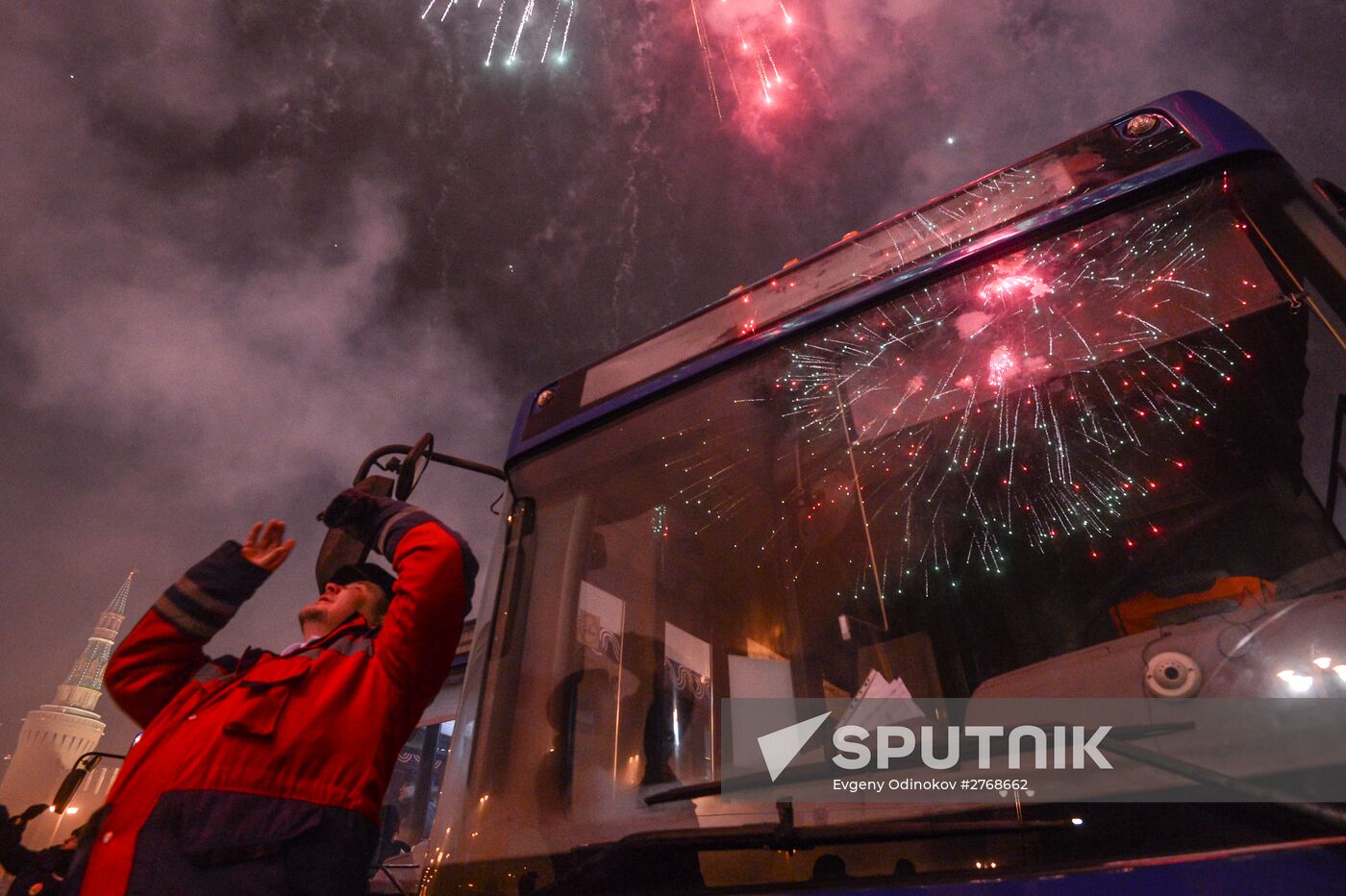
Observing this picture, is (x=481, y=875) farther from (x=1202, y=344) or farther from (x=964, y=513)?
(x=1202, y=344)

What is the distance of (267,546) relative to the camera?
219 cm

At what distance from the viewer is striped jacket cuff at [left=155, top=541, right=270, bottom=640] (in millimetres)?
2021

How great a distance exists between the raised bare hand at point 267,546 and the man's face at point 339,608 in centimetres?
17

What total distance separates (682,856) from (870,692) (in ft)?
1.81

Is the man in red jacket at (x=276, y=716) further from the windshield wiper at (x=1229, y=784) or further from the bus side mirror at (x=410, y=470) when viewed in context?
the windshield wiper at (x=1229, y=784)

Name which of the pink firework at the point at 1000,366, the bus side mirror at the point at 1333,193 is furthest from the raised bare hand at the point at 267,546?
the bus side mirror at the point at 1333,193

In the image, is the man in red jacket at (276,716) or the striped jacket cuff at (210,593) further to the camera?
the striped jacket cuff at (210,593)

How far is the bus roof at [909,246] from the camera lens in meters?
1.72

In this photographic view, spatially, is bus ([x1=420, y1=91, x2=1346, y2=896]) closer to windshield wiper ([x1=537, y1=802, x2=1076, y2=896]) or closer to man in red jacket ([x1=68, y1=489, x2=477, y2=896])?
windshield wiper ([x1=537, y1=802, x2=1076, y2=896])

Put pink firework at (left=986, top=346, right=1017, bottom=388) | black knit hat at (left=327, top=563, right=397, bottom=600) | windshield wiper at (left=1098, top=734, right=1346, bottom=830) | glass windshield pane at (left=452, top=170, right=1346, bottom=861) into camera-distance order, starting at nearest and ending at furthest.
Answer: windshield wiper at (left=1098, top=734, right=1346, bottom=830) < glass windshield pane at (left=452, top=170, right=1346, bottom=861) < pink firework at (left=986, top=346, right=1017, bottom=388) < black knit hat at (left=327, top=563, right=397, bottom=600)

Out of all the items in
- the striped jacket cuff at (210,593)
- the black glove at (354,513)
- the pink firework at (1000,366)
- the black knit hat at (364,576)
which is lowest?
the striped jacket cuff at (210,593)

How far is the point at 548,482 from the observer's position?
7.88ft

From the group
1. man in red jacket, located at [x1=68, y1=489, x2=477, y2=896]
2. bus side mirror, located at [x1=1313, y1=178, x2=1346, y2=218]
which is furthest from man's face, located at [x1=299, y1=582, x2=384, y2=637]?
bus side mirror, located at [x1=1313, y1=178, x2=1346, y2=218]

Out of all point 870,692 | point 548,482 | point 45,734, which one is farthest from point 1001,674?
point 45,734
